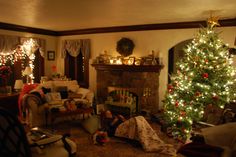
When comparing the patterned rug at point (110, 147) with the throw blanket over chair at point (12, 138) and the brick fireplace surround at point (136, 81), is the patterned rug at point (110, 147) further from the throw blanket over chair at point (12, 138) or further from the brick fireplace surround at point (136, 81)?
the throw blanket over chair at point (12, 138)

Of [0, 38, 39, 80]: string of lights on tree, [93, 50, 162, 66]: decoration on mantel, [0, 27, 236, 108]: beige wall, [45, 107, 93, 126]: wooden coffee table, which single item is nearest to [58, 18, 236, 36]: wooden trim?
[0, 27, 236, 108]: beige wall

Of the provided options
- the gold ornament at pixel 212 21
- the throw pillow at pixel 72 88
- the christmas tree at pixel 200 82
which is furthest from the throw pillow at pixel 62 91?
the gold ornament at pixel 212 21

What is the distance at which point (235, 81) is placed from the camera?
496cm

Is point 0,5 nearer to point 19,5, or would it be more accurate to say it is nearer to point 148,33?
point 19,5

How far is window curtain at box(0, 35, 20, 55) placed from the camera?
647 cm

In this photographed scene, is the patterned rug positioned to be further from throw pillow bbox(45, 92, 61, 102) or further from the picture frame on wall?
the picture frame on wall

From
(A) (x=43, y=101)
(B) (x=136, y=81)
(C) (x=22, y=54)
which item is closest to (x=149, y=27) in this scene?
(B) (x=136, y=81)

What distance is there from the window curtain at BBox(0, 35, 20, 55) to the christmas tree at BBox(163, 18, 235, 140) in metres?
4.95

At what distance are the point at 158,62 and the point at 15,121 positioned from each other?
5465 mm

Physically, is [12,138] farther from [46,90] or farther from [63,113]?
[46,90]

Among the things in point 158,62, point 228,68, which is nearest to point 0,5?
point 158,62

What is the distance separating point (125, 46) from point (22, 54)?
3.37m

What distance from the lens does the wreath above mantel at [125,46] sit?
6.93 m

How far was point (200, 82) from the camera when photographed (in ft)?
15.5
